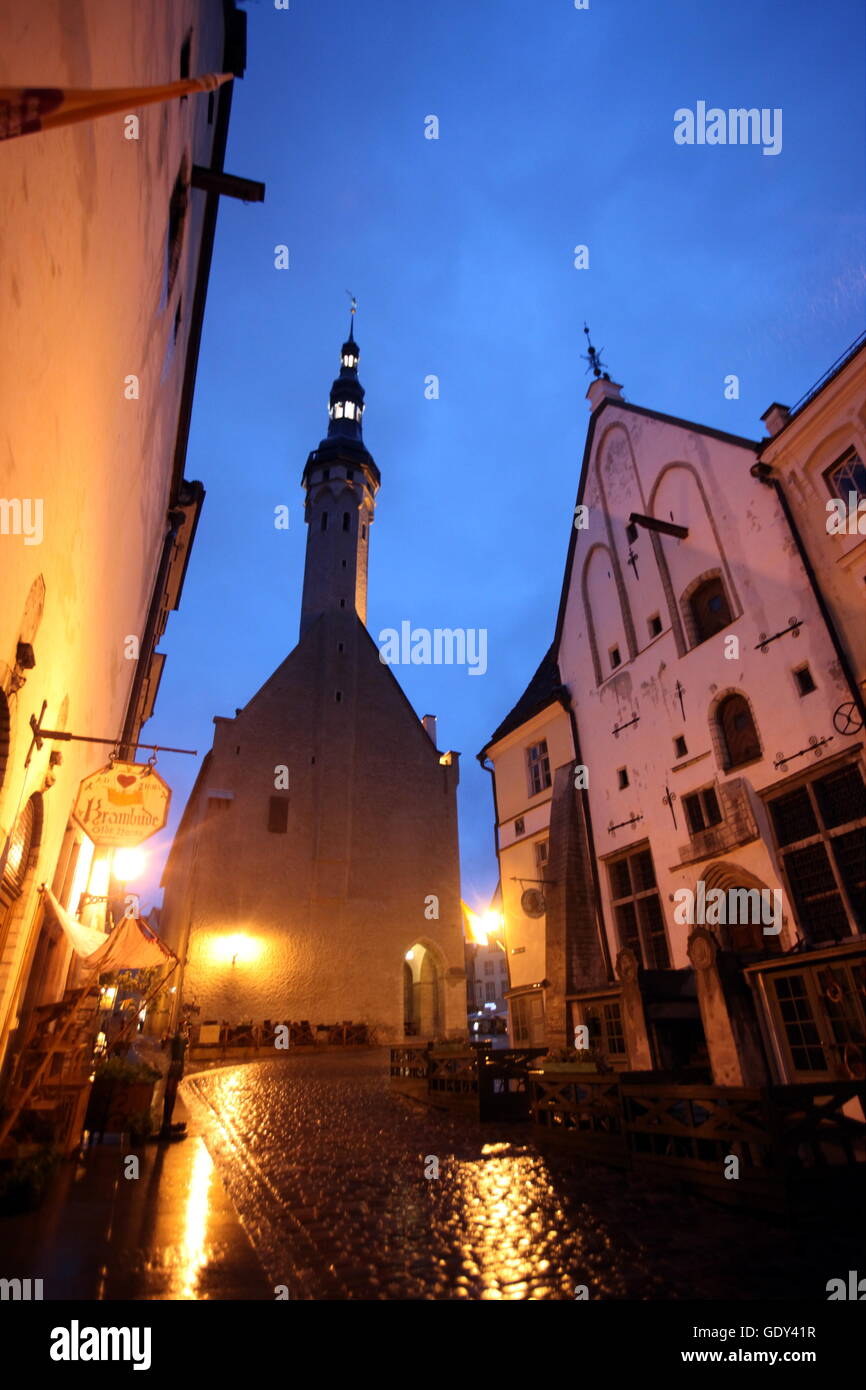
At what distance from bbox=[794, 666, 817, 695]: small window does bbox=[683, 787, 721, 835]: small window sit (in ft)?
10.2

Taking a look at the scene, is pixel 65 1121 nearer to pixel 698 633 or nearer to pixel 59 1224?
pixel 59 1224

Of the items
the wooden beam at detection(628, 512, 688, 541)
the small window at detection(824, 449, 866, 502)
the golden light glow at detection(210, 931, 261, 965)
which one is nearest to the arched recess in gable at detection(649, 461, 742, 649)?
the wooden beam at detection(628, 512, 688, 541)

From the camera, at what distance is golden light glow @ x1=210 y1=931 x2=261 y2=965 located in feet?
87.6

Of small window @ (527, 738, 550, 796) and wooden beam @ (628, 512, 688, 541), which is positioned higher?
wooden beam @ (628, 512, 688, 541)

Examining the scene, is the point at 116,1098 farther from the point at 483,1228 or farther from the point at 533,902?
the point at 533,902

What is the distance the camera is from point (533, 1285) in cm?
401

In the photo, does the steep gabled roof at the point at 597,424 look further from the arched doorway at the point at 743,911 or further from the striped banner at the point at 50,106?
the striped banner at the point at 50,106

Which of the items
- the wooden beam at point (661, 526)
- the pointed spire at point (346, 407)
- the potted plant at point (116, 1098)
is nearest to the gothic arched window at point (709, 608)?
the wooden beam at point (661, 526)

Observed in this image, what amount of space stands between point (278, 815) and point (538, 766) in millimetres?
14189

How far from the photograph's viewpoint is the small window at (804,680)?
12789 millimetres

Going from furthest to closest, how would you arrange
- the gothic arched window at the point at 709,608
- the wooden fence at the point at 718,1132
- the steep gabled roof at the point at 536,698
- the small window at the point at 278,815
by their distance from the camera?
the small window at the point at 278,815 < the steep gabled roof at the point at 536,698 < the gothic arched window at the point at 709,608 < the wooden fence at the point at 718,1132

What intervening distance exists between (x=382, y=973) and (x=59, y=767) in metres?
22.9

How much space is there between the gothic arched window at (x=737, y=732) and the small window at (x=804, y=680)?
1382mm

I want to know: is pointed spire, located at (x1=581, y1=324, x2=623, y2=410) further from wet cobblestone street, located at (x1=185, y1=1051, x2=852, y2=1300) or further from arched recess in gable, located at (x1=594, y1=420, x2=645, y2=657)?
wet cobblestone street, located at (x1=185, y1=1051, x2=852, y2=1300)
